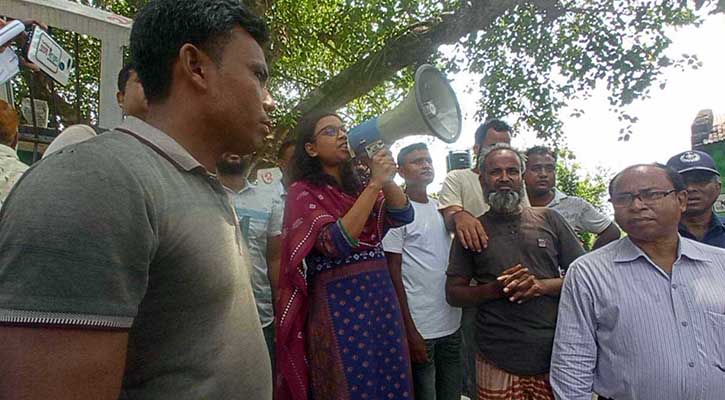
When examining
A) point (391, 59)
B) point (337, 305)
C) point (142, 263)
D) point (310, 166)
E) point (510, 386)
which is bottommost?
point (510, 386)

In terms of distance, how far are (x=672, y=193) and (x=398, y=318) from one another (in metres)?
1.32

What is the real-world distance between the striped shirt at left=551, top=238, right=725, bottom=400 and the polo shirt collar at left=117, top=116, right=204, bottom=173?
182cm

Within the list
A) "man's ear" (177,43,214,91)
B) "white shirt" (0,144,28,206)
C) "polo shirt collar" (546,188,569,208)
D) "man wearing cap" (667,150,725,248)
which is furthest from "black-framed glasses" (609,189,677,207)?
"white shirt" (0,144,28,206)

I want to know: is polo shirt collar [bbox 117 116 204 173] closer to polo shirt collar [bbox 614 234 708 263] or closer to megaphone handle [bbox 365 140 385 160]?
megaphone handle [bbox 365 140 385 160]

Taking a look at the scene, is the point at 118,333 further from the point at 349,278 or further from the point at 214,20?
the point at 349,278

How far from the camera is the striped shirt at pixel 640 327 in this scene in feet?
6.32

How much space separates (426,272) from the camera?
9.85 feet

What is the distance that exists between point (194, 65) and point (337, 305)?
1.37 metres

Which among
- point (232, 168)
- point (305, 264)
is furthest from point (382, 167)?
point (232, 168)

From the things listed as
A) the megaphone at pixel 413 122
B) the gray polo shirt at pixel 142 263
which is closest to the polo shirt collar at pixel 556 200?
the megaphone at pixel 413 122

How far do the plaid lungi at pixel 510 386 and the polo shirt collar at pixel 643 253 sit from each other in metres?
0.68

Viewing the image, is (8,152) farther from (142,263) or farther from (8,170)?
(142,263)

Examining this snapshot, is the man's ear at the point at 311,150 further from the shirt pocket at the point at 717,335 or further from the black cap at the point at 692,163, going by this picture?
the black cap at the point at 692,163

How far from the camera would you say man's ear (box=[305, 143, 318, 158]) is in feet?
7.91
